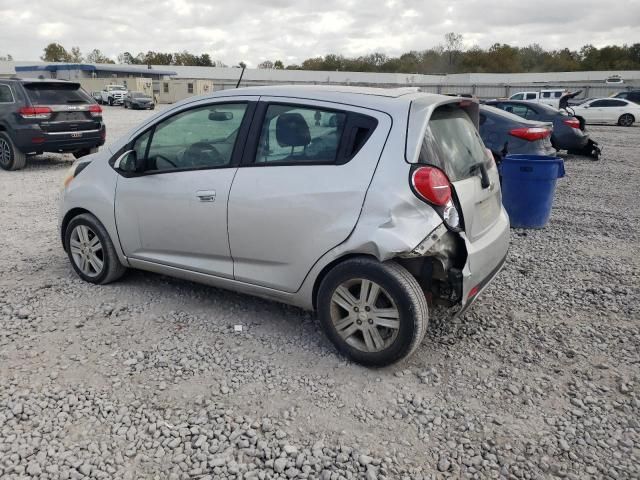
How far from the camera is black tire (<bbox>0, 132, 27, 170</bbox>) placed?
34.8ft

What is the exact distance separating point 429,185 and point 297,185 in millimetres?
847

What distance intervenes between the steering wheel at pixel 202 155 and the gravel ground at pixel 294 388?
1.18 metres

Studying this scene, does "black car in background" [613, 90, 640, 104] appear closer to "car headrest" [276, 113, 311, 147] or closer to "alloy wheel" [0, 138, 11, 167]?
"alloy wheel" [0, 138, 11, 167]

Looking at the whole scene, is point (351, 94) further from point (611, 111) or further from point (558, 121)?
point (611, 111)

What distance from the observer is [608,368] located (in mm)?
3385

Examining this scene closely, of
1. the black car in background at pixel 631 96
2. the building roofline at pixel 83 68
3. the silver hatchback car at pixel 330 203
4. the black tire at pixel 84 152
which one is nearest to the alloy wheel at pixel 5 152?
the black tire at pixel 84 152

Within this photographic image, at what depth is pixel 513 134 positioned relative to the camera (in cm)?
846

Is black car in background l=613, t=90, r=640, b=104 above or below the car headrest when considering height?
below

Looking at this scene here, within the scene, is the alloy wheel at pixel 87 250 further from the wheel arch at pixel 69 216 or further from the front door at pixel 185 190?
the front door at pixel 185 190

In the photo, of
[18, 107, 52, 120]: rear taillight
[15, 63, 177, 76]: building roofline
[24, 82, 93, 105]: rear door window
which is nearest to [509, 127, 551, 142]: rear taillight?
[24, 82, 93, 105]: rear door window

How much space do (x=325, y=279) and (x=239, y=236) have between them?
724mm

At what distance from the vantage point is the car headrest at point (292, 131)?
11.4 feet

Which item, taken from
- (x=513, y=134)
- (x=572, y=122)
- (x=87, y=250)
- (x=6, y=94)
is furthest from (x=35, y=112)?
(x=572, y=122)


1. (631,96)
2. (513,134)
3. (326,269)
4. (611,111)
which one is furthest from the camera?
(631,96)
